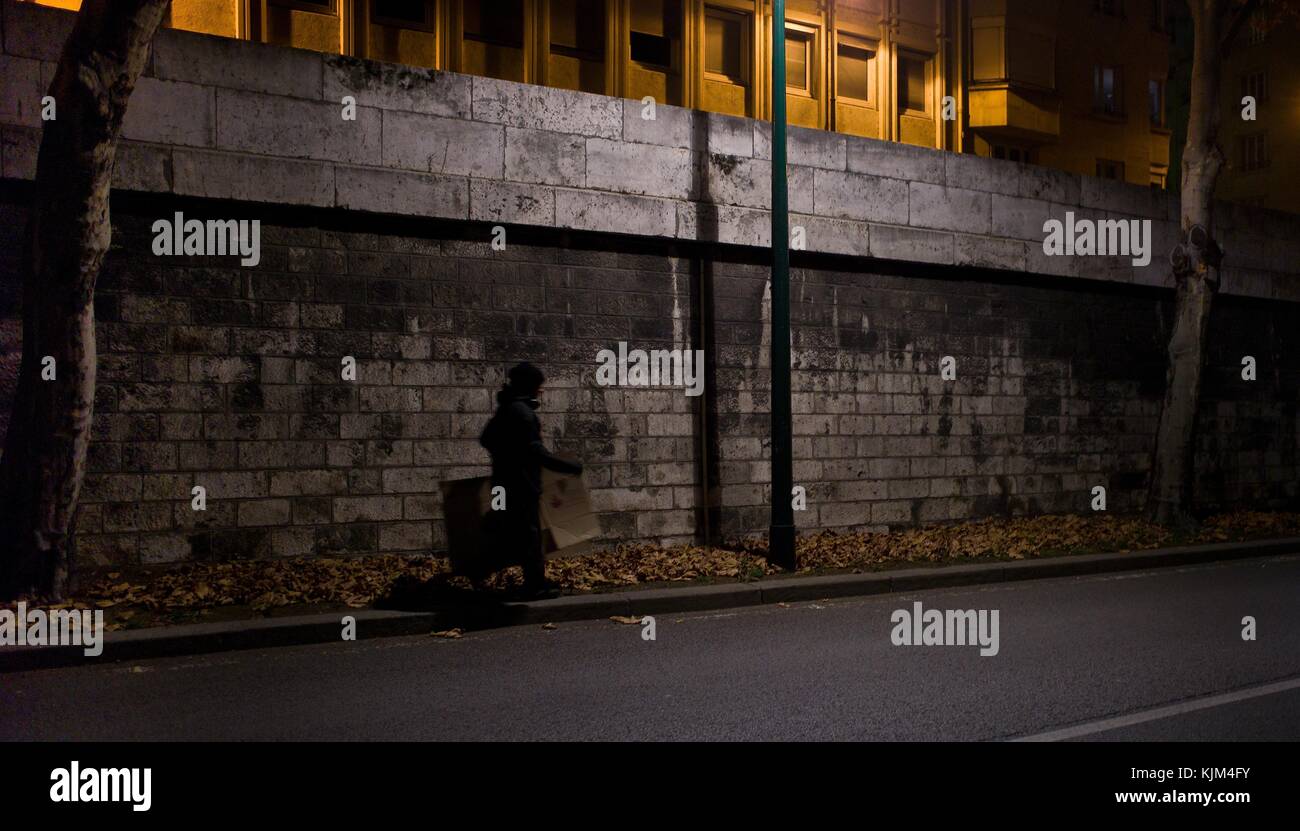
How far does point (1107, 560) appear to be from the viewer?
12609 mm

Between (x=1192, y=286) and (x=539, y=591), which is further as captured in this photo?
(x=1192, y=286)

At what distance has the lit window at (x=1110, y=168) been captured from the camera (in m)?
26.9

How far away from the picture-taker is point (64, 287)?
27.3ft

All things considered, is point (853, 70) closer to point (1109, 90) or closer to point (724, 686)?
point (1109, 90)

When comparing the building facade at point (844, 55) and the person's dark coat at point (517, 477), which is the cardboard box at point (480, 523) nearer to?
the person's dark coat at point (517, 477)

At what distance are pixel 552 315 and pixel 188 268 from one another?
3665 mm

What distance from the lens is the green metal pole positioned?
37.4 feet

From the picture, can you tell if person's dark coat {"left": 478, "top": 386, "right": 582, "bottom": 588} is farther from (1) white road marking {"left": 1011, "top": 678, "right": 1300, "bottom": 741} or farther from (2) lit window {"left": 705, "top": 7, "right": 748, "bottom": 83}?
(2) lit window {"left": 705, "top": 7, "right": 748, "bottom": 83}

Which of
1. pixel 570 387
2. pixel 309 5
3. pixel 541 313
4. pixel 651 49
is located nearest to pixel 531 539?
pixel 570 387

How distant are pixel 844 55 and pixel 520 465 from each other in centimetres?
1392

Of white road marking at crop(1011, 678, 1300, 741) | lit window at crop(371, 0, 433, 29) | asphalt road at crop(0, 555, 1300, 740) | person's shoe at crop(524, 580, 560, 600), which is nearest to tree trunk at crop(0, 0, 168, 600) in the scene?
asphalt road at crop(0, 555, 1300, 740)

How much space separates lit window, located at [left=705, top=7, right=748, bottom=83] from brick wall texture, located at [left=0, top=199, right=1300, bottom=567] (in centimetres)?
596

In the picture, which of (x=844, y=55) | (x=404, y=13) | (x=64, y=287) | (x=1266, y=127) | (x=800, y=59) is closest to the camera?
(x=64, y=287)

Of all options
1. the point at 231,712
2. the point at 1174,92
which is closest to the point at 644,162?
the point at 231,712
